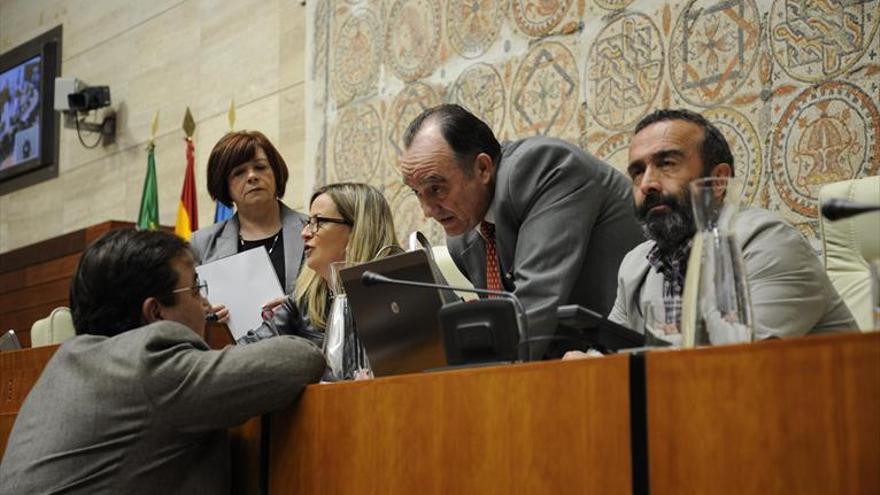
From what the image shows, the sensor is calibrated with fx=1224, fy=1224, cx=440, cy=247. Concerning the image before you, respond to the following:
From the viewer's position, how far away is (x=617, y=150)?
491 cm

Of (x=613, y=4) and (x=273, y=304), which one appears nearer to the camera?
(x=273, y=304)

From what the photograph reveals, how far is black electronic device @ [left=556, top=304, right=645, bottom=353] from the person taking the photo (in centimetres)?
216

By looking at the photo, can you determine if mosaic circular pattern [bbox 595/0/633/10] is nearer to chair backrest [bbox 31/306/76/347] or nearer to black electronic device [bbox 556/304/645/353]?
chair backrest [bbox 31/306/76/347]

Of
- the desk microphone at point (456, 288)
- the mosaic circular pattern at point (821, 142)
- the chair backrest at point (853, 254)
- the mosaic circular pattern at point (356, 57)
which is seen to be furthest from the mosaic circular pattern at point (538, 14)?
the desk microphone at point (456, 288)

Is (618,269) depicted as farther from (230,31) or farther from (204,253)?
(230,31)

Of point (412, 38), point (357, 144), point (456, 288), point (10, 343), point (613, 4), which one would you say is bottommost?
point (10, 343)

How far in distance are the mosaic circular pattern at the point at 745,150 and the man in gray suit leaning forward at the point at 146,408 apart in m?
2.14

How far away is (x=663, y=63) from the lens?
15.7 feet

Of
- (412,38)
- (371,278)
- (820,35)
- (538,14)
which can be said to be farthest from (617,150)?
(371,278)

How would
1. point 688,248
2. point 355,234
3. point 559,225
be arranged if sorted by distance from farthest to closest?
point 355,234 < point 559,225 < point 688,248

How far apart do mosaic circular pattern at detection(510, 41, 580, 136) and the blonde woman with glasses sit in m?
1.51

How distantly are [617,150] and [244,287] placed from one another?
1659 millimetres

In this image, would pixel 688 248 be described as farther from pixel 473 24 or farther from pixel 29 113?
pixel 29 113

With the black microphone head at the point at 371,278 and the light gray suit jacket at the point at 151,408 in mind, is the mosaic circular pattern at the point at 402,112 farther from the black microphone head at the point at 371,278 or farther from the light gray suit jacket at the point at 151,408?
the black microphone head at the point at 371,278
